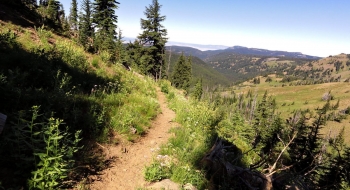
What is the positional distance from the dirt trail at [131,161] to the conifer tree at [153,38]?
32.7 meters

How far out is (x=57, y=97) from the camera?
5.93m

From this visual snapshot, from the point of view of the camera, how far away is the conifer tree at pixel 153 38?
3812cm

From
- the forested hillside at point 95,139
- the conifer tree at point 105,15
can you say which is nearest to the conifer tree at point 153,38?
the conifer tree at point 105,15

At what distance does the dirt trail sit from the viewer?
479cm

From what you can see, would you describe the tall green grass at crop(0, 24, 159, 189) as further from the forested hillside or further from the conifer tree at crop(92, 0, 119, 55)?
the conifer tree at crop(92, 0, 119, 55)

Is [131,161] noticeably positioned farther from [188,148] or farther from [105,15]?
[105,15]

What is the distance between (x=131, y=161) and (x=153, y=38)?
116 feet

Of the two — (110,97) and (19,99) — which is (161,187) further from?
(110,97)

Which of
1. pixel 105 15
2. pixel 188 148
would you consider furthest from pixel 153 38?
pixel 188 148

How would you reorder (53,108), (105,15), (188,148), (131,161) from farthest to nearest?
(105,15)
(188,148)
(131,161)
(53,108)

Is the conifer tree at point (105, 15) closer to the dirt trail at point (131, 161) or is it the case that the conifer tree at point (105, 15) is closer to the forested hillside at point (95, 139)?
the forested hillside at point (95, 139)

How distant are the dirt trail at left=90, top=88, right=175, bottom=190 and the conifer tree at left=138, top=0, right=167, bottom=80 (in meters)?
32.7

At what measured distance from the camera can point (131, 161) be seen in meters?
5.86

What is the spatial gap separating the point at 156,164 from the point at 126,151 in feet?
3.99
